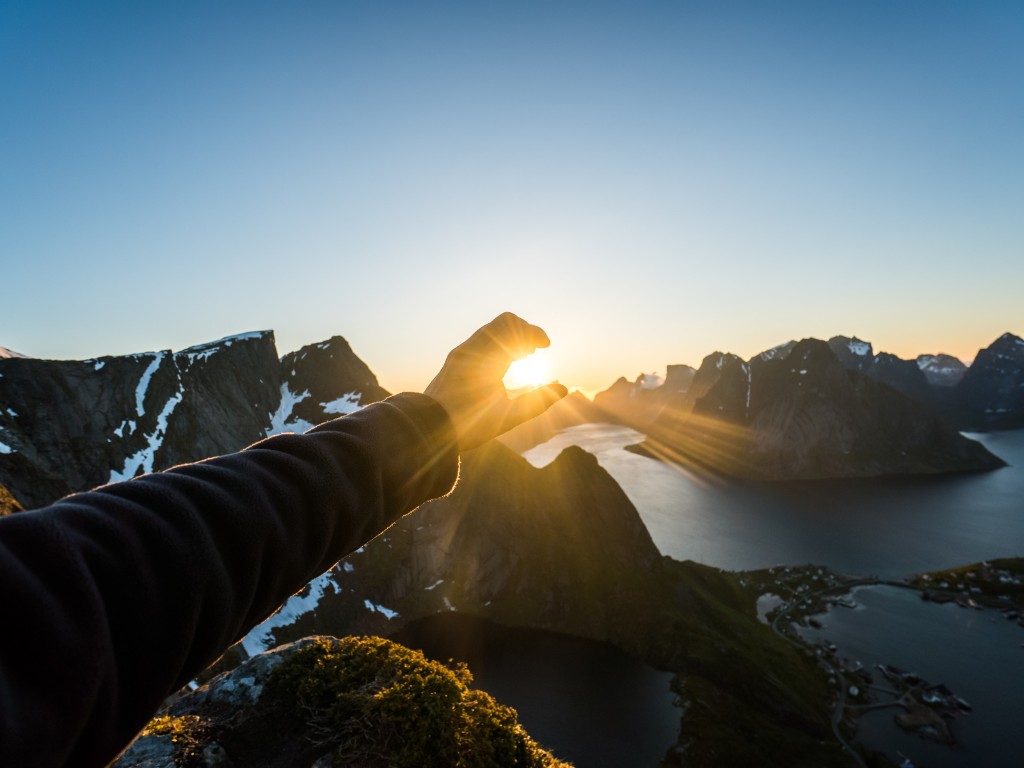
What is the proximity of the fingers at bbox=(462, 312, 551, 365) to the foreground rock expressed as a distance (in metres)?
6.11

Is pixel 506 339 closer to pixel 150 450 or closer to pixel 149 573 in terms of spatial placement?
pixel 149 573

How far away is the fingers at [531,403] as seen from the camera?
4.49 metres

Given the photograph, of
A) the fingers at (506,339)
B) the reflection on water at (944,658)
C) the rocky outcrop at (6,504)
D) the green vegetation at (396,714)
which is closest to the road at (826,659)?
the reflection on water at (944,658)

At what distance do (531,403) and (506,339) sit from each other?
2.31ft

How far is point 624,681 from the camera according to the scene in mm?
70250

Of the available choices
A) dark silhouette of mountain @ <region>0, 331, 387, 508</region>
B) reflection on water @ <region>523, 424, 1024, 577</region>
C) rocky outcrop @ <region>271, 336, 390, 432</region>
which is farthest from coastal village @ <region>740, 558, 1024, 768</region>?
rocky outcrop @ <region>271, 336, 390, 432</region>

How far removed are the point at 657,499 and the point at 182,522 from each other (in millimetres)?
190135

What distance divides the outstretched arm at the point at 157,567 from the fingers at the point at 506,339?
1.31 m

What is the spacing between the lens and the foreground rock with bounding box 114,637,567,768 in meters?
6.47

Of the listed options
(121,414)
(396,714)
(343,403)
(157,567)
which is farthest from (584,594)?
(157,567)

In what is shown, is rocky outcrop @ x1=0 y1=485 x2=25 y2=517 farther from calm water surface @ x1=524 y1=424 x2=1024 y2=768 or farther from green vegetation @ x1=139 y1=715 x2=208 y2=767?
calm water surface @ x1=524 y1=424 x2=1024 y2=768

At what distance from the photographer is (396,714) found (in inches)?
280

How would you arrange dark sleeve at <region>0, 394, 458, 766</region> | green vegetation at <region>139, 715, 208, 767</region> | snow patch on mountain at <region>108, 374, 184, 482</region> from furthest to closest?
snow patch on mountain at <region>108, 374, 184, 482</region> → green vegetation at <region>139, 715, 208, 767</region> → dark sleeve at <region>0, 394, 458, 766</region>

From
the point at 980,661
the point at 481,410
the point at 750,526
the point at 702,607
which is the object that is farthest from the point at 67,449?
the point at 750,526
